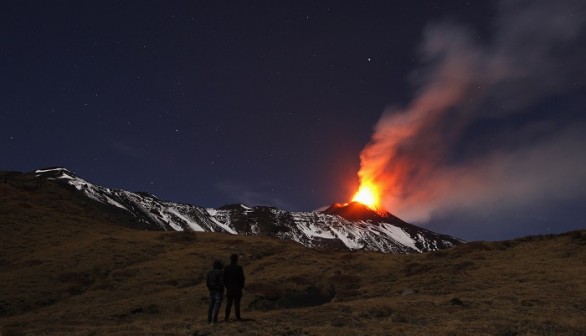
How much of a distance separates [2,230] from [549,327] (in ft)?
250

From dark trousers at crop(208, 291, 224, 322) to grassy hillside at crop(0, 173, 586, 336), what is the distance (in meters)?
0.93

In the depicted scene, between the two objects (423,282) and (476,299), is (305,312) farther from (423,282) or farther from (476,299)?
(423,282)

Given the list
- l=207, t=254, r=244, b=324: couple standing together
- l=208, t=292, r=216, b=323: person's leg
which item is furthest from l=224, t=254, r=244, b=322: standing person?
l=208, t=292, r=216, b=323: person's leg

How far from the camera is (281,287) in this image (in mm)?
44562

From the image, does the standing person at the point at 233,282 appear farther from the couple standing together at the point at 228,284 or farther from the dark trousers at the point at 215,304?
the dark trousers at the point at 215,304

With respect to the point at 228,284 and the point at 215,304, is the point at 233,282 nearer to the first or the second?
the point at 228,284

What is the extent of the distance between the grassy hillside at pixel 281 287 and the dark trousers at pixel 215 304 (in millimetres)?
932

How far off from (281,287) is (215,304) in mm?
23037

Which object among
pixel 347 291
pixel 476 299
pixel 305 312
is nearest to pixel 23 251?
pixel 347 291

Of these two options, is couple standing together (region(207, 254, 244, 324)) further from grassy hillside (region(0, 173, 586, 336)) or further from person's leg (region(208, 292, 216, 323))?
grassy hillside (region(0, 173, 586, 336))

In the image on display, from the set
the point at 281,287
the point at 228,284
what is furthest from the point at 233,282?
the point at 281,287

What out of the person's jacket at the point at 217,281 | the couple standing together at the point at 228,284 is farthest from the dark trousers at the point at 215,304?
the person's jacket at the point at 217,281

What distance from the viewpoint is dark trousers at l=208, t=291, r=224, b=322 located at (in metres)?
21.7

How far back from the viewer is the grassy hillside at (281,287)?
75.8 ft
